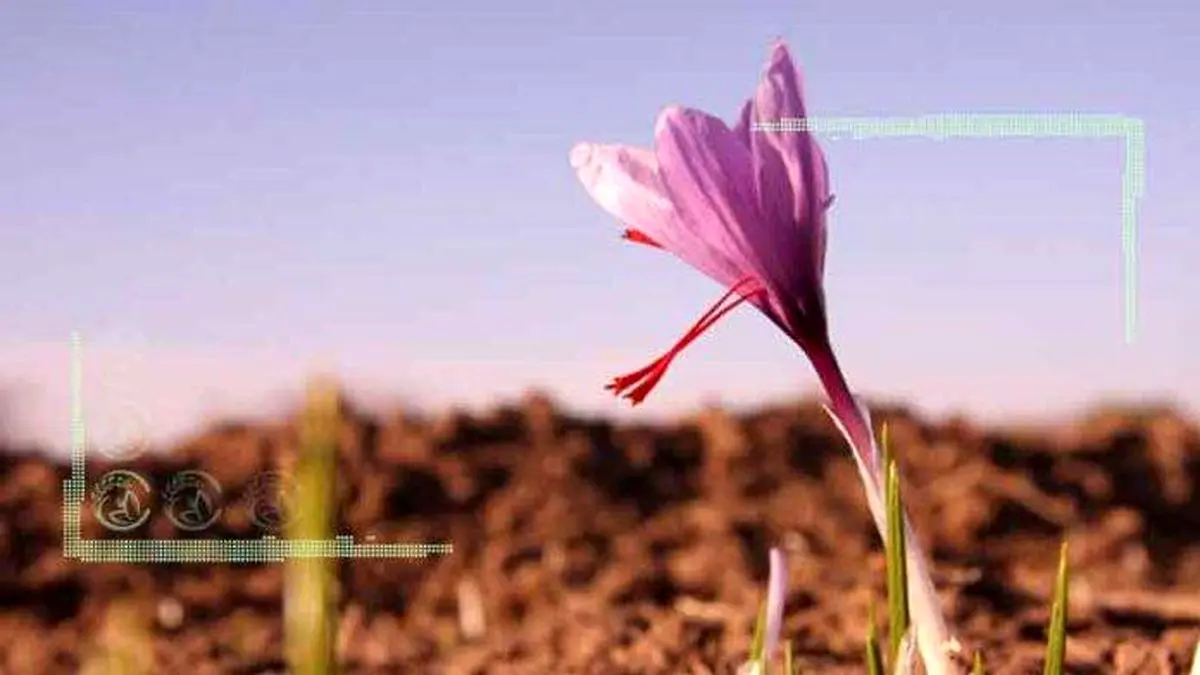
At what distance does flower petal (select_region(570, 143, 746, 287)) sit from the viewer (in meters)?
1.28

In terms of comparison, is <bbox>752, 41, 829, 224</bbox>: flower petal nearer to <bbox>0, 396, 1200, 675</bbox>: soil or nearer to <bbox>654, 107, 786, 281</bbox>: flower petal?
<bbox>654, 107, 786, 281</bbox>: flower petal

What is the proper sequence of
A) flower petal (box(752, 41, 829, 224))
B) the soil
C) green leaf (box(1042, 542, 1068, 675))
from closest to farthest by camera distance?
flower petal (box(752, 41, 829, 224)) < green leaf (box(1042, 542, 1068, 675)) < the soil

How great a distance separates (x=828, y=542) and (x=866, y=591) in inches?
41.1

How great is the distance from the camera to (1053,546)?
4.70 metres

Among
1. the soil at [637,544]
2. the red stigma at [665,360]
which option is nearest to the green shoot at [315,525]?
the red stigma at [665,360]

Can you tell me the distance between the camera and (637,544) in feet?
14.8

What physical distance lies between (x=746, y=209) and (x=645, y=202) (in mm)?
70

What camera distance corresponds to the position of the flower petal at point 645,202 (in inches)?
50.3

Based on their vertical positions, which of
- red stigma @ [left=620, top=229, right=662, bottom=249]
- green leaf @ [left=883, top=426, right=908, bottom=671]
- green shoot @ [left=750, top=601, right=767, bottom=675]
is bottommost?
green shoot @ [left=750, top=601, right=767, bottom=675]

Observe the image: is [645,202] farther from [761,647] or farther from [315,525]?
[315,525]

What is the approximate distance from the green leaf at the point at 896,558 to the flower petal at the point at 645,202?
17 cm

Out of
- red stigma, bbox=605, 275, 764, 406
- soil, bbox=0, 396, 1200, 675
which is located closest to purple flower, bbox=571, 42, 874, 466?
red stigma, bbox=605, 275, 764, 406

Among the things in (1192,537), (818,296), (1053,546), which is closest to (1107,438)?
(1192,537)

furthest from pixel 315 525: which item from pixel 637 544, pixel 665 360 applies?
pixel 637 544
